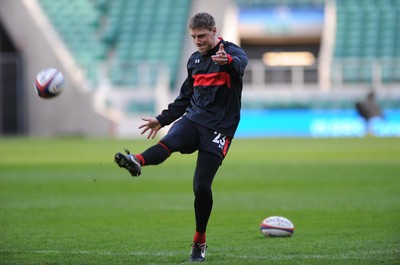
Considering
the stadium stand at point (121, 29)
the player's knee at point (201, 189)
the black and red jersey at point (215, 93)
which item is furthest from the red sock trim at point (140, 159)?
the stadium stand at point (121, 29)

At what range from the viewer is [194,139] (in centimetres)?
792

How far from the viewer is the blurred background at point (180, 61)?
3538 cm

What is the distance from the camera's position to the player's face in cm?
770

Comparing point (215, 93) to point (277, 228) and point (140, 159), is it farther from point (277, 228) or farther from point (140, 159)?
point (277, 228)

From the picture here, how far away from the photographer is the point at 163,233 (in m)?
10.0

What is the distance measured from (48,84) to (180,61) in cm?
2844

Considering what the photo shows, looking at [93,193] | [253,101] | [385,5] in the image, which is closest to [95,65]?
[253,101]

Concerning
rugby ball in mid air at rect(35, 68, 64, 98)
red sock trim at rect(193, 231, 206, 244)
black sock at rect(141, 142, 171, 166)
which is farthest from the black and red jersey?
rugby ball in mid air at rect(35, 68, 64, 98)

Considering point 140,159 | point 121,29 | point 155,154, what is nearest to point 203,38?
point 155,154

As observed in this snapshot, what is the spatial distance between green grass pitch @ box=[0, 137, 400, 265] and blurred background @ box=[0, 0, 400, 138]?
11141 mm

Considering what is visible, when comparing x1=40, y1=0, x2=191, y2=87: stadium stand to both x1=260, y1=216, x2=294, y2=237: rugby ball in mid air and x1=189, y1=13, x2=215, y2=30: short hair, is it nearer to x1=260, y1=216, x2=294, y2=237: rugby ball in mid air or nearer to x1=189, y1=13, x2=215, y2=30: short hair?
x1=260, y1=216, x2=294, y2=237: rugby ball in mid air

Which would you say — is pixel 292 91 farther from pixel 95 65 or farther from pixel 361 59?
pixel 95 65

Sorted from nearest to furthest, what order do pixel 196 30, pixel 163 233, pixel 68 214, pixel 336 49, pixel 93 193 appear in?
pixel 196 30, pixel 163 233, pixel 68 214, pixel 93 193, pixel 336 49

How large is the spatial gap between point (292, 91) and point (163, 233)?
2590 cm
